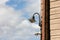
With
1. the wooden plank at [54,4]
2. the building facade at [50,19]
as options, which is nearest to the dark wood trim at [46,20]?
the building facade at [50,19]

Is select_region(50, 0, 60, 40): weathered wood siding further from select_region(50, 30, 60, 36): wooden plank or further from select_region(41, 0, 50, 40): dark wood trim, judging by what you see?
select_region(41, 0, 50, 40): dark wood trim

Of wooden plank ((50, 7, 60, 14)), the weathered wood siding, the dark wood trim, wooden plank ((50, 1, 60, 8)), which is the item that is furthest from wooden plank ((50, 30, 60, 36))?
wooden plank ((50, 1, 60, 8))

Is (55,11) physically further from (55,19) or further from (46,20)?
(46,20)

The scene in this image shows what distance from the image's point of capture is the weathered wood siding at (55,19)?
6715 mm

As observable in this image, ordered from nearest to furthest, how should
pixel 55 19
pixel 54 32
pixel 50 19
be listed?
pixel 54 32 → pixel 55 19 → pixel 50 19

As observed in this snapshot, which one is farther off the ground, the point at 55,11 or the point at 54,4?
the point at 54,4

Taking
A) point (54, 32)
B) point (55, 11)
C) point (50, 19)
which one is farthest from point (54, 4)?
point (54, 32)

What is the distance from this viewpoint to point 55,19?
6.87 m

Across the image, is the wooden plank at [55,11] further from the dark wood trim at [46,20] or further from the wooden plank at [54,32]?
the wooden plank at [54,32]

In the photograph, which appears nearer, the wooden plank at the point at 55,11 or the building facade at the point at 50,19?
the building facade at the point at 50,19

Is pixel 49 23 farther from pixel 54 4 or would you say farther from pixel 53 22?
pixel 54 4

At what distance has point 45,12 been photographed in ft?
23.4

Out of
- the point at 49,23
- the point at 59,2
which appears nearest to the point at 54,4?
the point at 59,2

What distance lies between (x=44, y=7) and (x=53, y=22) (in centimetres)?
61
